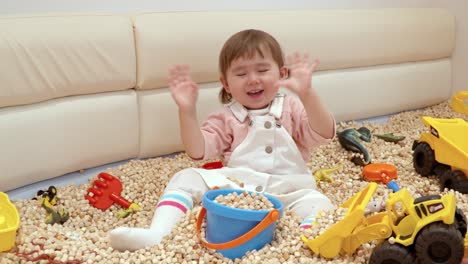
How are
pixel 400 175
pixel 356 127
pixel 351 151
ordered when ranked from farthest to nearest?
pixel 356 127, pixel 351 151, pixel 400 175

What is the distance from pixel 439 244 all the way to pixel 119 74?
1058 millimetres

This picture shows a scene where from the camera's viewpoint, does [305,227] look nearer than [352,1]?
Yes

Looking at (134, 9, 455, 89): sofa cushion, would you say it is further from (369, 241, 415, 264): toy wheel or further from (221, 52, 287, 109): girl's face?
(369, 241, 415, 264): toy wheel

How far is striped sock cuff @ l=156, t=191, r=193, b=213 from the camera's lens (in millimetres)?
1366

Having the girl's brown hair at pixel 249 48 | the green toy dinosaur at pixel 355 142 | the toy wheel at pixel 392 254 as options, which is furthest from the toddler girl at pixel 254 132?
the green toy dinosaur at pixel 355 142

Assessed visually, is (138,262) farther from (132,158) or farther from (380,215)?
(132,158)

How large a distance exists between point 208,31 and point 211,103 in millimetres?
239

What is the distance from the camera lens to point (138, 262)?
117 centimetres

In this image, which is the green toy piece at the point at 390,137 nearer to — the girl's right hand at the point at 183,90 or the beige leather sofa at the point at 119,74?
the beige leather sofa at the point at 119,74

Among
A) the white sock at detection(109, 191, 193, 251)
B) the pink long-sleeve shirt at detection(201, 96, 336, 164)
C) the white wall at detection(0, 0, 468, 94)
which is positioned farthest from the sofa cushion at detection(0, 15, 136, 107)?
the white sock at detection(109, 191, 193, 251)

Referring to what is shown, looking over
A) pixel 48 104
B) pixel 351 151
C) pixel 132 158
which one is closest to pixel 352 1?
pixel 351 151

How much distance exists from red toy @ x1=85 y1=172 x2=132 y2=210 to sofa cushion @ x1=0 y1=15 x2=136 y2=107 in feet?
0.89

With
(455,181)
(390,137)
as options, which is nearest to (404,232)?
(455,181)

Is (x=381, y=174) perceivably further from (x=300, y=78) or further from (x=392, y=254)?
(x=392, y=254)
